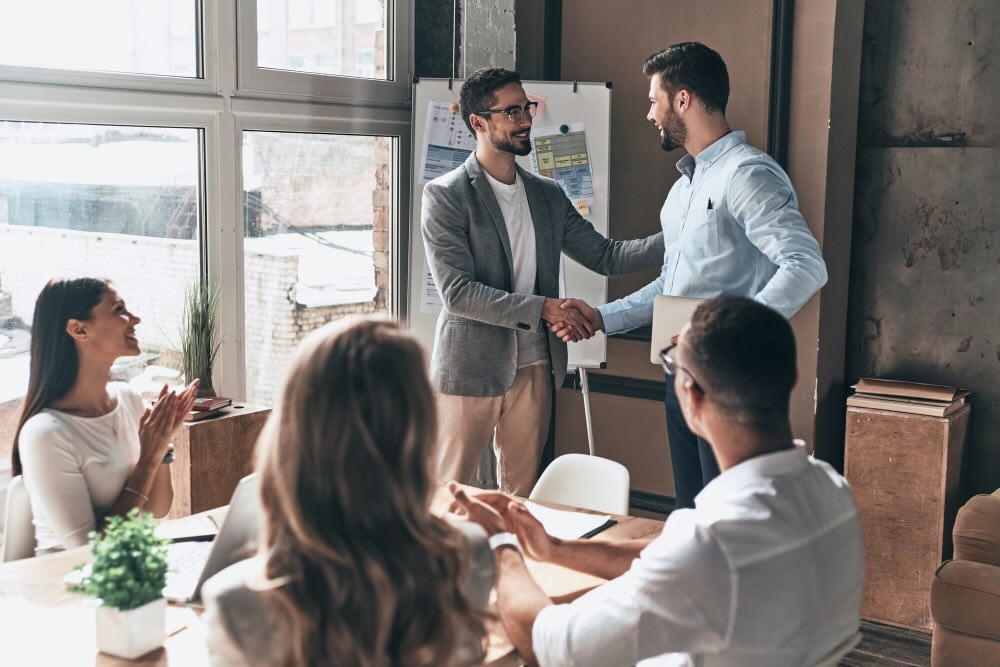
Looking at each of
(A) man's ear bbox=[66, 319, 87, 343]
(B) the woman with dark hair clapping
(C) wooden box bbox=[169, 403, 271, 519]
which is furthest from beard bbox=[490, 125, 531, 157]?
(A) man's ear bbox=[66, 319, 87, 343]

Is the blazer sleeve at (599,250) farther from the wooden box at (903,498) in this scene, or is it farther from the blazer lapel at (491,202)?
the wooden box at (903,498)

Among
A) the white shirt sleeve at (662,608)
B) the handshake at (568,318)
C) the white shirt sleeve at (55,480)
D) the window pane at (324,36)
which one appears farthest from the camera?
the window pane at (324,36)

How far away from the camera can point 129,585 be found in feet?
5.42

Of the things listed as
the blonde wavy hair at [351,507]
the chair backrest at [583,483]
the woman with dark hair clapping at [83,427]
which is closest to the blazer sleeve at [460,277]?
the chair backrest at [583,483]

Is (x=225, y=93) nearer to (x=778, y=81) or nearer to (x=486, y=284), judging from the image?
(x=486, y=284)

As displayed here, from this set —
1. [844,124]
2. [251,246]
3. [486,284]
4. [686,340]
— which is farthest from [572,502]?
[844,124]

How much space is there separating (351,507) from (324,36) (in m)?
3.26

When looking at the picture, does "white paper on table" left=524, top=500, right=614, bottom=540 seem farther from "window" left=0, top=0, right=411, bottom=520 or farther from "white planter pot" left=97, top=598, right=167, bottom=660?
"window" left=0, top=0, right=411, bottom=520

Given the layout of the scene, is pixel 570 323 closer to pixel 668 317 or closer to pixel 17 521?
pixel 668 317

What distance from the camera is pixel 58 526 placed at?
2318 millimetres

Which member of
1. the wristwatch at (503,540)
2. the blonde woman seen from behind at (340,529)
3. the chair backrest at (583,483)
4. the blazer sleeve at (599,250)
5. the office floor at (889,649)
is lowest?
the office floor at (889,649)

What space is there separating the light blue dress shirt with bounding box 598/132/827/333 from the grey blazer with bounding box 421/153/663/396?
34cm

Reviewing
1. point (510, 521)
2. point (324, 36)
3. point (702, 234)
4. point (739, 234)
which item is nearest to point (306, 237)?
point (324, 36)

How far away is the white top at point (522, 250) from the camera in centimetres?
361
